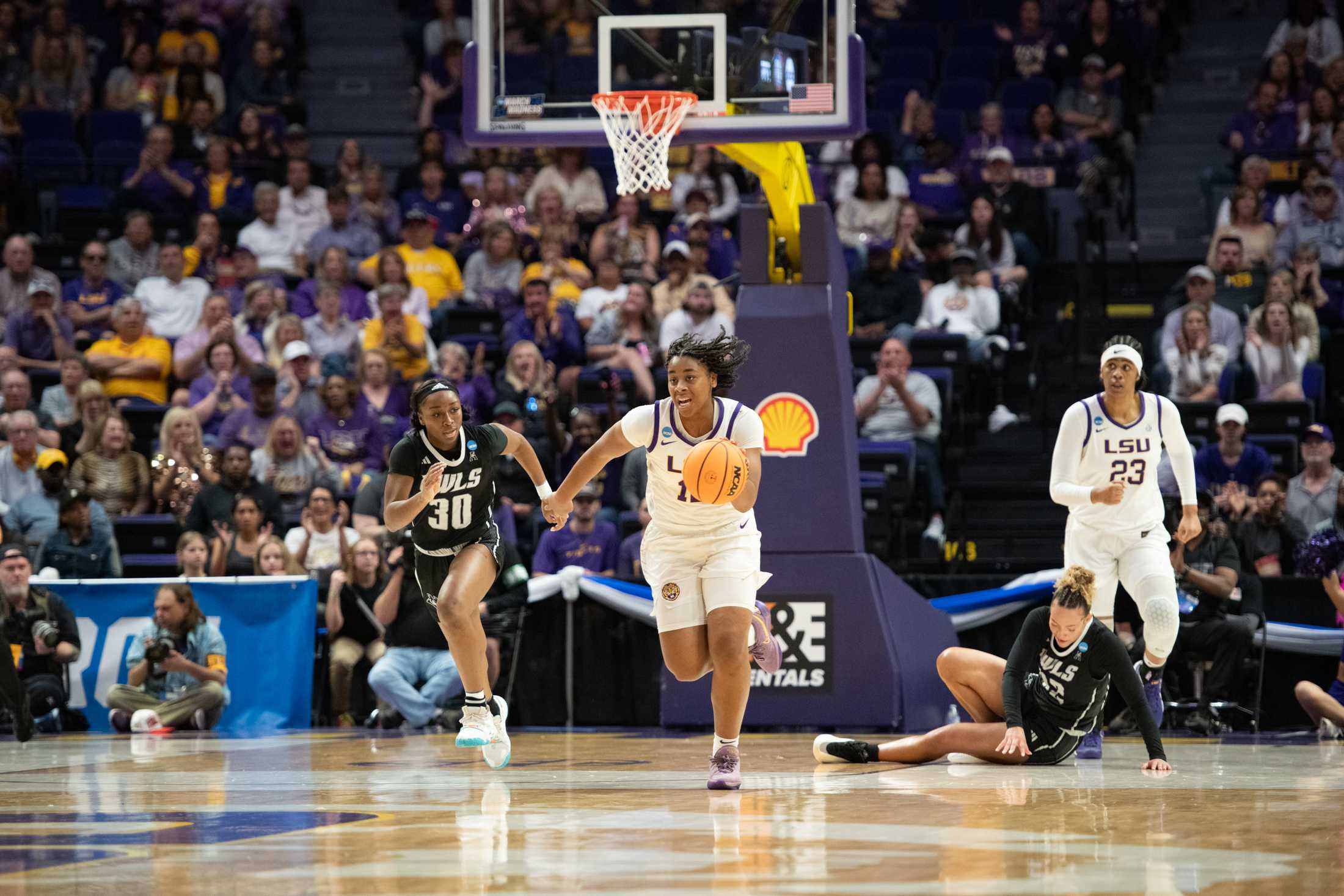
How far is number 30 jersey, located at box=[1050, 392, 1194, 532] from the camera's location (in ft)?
33.5

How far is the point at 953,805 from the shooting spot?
6.71m

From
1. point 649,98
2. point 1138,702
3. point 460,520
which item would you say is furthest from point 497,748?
point 649,98

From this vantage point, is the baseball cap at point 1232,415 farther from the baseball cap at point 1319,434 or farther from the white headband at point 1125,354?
the white headband at point 1125,354

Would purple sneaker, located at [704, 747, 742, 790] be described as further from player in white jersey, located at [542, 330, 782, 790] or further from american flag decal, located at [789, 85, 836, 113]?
american flag decal, located at [789, 85, 836, 113]

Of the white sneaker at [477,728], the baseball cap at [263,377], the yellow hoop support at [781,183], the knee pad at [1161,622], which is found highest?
the yellow hoop support at [781,183]

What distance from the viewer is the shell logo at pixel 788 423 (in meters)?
11.8

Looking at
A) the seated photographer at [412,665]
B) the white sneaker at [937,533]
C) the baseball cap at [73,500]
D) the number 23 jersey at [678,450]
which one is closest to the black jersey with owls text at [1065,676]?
the number 23 jersey at [678,450]

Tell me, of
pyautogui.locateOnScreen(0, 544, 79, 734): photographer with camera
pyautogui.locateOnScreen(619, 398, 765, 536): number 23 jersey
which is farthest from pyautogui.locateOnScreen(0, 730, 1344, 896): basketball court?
pyautogui.locateOnScreen(0, 544, 79, 734): photographer with camera

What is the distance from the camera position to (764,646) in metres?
8.65

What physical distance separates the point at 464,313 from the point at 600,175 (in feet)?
12.0

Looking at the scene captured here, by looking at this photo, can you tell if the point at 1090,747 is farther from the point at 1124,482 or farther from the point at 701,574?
the point at 701,574

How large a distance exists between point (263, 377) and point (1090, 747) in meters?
8.50

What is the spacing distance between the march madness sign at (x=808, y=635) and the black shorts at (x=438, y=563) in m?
2.84

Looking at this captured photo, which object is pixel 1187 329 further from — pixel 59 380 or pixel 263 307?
pixel 59 380
